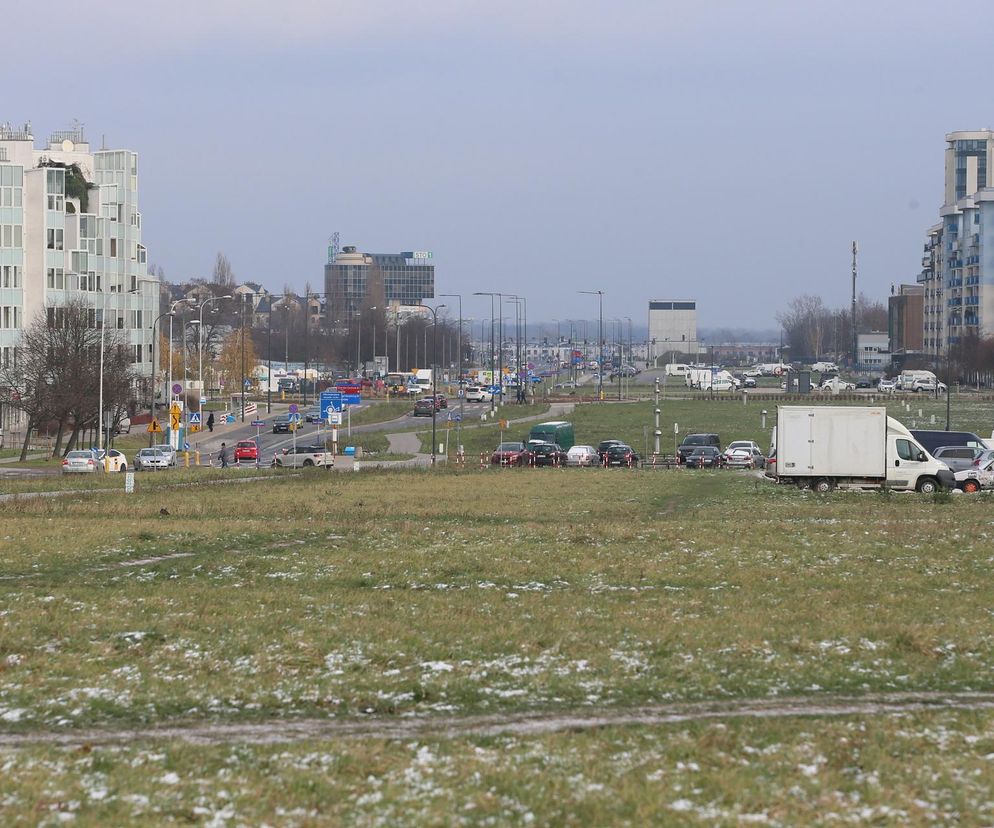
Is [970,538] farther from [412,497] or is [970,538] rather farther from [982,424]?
[982,424]

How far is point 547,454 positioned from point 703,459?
28.2 ft

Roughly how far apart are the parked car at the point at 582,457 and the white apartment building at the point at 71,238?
3566 cm

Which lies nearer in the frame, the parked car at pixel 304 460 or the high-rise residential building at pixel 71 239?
the parked car at pixel 304 460

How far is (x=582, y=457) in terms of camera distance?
7375 cm

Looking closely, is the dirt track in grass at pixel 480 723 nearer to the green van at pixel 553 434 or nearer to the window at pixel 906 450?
the window at pixel 906 450

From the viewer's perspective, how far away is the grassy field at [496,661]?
11.7 m

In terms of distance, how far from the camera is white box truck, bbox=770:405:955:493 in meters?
48.0

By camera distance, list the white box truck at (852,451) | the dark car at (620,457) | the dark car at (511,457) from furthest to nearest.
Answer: the dark car at (511,457), the dark car at (620,457), the white box truck at (852,451)

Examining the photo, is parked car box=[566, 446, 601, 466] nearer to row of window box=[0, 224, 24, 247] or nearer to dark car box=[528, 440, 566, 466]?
dark car box=[528, 440, 566, 466]

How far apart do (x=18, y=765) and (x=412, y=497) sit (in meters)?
32.6

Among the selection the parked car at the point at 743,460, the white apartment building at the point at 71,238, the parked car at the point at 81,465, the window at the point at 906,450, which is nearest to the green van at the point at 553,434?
the parked car at the point at 743,460

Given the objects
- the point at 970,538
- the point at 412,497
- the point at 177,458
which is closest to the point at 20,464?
the point at 177,458

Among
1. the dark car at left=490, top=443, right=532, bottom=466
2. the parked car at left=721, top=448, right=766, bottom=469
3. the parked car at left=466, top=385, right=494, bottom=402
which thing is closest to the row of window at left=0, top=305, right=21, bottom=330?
the dark car at left=490, top=443, right=532, bottom=466

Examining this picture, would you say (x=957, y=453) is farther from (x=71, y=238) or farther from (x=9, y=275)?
(x=71, y=238)
